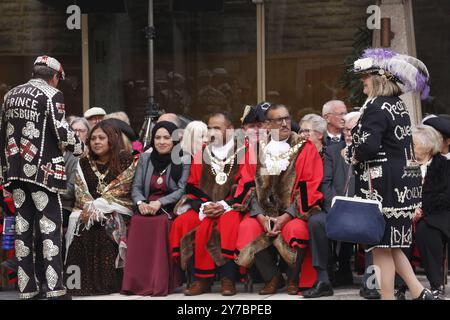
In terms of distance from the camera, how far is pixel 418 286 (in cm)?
869

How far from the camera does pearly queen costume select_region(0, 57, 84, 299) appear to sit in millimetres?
9312

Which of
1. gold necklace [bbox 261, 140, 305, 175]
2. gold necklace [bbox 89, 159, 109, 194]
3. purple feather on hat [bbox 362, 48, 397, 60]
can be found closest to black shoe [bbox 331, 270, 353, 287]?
gold necklace [bbox 261, 140, 305, 175]

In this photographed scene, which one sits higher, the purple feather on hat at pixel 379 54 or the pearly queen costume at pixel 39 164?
the purple feather on hat at pixel 379 54

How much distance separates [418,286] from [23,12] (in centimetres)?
776

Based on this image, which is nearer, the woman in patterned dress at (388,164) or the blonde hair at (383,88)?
the woman in patterned dress at (388,164)

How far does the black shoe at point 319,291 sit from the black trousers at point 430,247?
0.85 metres

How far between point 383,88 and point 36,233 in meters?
3.22

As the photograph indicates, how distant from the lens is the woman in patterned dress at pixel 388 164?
8.55 meters

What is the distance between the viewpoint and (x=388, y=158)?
862cm

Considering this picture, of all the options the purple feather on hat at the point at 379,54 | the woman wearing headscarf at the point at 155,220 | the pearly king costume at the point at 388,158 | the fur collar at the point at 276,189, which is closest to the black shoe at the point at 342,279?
the fur collar at the point at 276,189

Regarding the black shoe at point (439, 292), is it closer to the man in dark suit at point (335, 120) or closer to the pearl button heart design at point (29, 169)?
the man in dark suit at point (335, 120)

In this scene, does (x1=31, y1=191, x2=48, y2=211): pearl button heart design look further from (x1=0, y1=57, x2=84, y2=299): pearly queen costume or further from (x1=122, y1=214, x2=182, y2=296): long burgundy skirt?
(x1=122, y1=214, x2=182, y2=296): long burgundy skirt

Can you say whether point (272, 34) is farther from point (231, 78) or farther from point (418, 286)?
point (418, 286)
